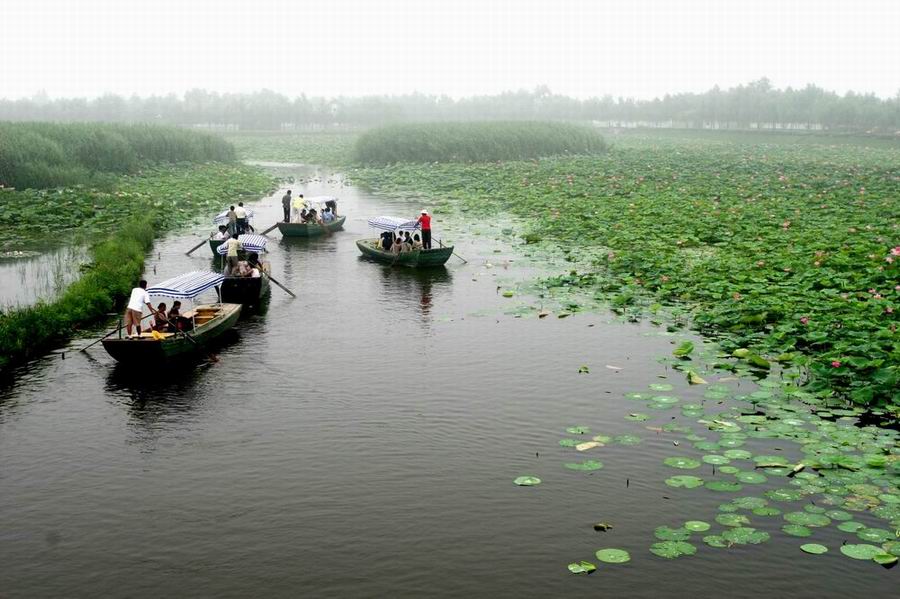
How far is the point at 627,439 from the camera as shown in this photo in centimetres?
1394

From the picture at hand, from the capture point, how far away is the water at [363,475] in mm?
10234

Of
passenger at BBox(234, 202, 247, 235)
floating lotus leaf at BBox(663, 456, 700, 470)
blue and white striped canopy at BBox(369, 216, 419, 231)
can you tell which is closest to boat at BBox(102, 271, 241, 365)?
blue and white striped canopy at BBox(369, 216, 419, 231)

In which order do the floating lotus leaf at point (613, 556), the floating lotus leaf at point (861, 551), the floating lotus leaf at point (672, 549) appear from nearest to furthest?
the floating lotus leaf at point (861, 551), the floating lotus leaf at point (613, 556), the floating lotus leaf at point (672, 549)

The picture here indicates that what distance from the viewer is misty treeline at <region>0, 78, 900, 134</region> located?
130 metres

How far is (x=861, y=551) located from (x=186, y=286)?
14.8 m

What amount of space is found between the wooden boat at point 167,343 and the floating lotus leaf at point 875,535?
43.4ft

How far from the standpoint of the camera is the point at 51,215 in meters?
34.9

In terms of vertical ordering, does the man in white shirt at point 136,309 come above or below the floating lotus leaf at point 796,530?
above

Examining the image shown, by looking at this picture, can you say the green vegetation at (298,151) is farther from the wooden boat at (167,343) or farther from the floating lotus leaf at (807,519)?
the floating lotus leaf at (807,519)

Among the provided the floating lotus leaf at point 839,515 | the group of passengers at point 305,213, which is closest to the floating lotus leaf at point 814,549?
the floating lotus leaf at point 839,515

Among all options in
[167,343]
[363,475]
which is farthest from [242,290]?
[363,475]

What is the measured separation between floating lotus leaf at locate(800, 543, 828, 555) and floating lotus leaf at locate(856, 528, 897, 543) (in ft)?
1.90

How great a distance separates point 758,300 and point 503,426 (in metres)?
8.66

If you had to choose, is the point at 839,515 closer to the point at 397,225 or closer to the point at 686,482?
the point at 686,482
